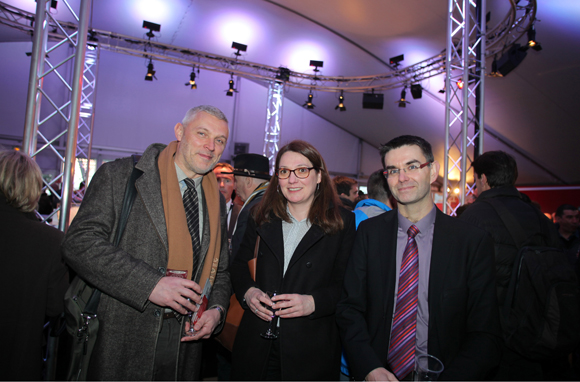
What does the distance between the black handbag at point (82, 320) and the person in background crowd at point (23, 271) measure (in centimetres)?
33

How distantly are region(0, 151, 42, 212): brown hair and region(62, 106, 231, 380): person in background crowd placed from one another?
44cm

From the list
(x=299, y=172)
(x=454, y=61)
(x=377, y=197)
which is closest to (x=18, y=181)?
(x=299, y=172)

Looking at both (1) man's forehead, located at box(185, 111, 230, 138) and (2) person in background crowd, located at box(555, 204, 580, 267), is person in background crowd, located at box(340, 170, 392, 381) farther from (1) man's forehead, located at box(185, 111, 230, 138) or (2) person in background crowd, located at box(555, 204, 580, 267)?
(2) person in background crowd, located at box(555, 204, 580, 267)

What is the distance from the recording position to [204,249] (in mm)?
1733

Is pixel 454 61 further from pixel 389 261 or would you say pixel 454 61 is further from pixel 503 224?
pixel 389 261

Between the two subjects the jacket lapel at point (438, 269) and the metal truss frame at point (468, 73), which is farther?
the metal truss frame at point (468, 73)

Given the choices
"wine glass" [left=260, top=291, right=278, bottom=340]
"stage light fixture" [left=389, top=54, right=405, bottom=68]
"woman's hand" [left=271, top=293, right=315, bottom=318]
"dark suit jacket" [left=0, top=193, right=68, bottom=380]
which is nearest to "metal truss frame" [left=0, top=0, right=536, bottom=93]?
"stage light fixture" [left=389, top=54, right=405, bottom=68]

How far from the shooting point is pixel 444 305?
1.45 meters

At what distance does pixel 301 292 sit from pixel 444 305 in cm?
67

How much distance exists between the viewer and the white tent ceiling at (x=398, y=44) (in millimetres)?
7496

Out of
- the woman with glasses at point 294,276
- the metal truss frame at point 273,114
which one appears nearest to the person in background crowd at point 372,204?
the woman with glasses at point 294,276

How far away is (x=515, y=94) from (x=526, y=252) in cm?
855

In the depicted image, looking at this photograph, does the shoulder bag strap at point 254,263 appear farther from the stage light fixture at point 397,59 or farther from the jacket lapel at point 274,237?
the stage light fixture at point 397,59

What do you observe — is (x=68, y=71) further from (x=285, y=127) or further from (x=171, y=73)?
(x=285, y=127)
